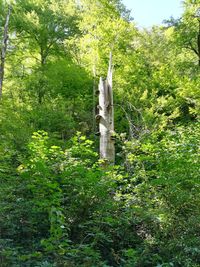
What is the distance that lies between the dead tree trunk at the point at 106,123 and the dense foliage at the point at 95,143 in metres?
0.39

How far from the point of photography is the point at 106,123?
856 cm

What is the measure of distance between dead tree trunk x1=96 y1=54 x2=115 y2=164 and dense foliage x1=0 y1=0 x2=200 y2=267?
391mm

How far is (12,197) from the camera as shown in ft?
17.4

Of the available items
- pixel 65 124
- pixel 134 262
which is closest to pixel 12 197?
pixel 134 262

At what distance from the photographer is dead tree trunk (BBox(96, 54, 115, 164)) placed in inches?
328

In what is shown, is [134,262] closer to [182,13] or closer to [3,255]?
[3,255]

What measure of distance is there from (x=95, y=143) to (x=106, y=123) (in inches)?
164

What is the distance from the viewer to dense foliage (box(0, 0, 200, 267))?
4680 mm

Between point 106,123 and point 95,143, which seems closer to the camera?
point 106,123

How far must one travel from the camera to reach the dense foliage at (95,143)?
4.68m

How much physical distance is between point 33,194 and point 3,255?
172 centimetres

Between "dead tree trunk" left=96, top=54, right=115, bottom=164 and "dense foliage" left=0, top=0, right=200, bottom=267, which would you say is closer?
"dense foliage" left=0, top=0, right=200, bottom=267

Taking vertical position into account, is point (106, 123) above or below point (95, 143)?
below

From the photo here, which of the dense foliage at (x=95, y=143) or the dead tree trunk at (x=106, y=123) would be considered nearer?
the dense foliage at (x=95, y=143)
